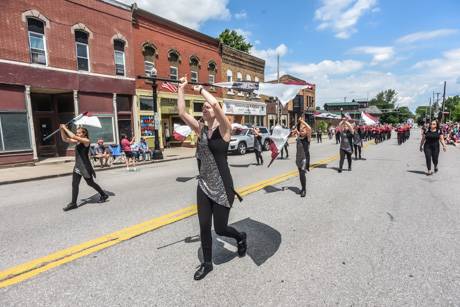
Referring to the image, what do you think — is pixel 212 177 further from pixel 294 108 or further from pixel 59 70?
pixel 294 108

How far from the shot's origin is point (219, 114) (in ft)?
9.46

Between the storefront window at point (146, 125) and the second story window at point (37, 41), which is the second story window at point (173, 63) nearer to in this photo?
the storefront window at point (146, 125)

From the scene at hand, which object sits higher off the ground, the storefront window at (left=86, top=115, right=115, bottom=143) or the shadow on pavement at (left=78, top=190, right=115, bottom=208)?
the storefront window at (left=86, top=115, right=115, bottom=143)

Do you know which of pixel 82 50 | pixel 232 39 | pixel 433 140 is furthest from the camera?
pixel 232 39

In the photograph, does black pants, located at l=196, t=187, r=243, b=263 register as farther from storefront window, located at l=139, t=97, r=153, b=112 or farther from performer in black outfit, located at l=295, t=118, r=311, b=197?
storefront window, located at l=139, t=97, r=153, b=112

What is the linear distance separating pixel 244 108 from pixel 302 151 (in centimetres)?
2375

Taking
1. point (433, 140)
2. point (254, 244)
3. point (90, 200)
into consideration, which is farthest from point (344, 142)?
point (90, 200)

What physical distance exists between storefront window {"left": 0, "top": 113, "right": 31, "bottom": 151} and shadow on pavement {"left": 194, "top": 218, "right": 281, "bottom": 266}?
13704mm

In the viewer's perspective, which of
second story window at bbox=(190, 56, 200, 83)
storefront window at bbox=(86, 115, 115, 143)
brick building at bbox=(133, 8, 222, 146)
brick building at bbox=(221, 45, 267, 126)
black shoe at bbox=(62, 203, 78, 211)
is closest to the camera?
black shoe at bbox=(62, 203, 78, 211)

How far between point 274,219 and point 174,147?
1873 centimetres

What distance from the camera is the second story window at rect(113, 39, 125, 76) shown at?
1816 cm

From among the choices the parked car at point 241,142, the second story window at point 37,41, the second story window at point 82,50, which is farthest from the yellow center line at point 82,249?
the second story window at point 82,50

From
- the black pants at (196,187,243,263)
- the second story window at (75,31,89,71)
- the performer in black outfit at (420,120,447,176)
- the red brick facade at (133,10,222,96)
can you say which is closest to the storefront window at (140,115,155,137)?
the red brick facade at (133,10,222,96)

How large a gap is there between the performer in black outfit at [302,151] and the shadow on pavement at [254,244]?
2.20 metres
